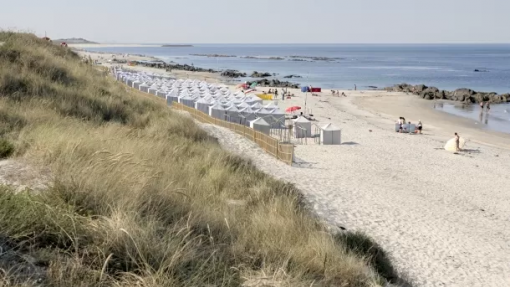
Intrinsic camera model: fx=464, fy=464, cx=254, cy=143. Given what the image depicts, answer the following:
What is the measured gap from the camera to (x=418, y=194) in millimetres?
11734

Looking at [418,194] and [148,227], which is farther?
[418,194]

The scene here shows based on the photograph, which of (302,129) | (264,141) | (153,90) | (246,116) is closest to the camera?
(264,141)

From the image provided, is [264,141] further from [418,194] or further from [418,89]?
[418,89]

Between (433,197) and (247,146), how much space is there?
5.97 meters

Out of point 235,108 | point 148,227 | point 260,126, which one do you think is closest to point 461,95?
point 235,108

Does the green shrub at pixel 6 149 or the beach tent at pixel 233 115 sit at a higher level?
the green shrub at pixel 6 149

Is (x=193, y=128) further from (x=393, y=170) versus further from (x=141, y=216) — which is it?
(x=141, y=216)

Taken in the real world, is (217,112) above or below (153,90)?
below

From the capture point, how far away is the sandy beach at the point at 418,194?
24.5ft

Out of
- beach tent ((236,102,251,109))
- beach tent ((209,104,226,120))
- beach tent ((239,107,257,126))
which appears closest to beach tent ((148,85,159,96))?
beach tent ((236,102,251,109))

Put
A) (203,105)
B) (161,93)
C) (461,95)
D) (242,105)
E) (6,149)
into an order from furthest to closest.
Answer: (461,95)
(161,93)
(203,105)
(242,105)
(6,149)

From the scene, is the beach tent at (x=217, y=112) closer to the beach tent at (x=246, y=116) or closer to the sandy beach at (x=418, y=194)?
the beach tent at (x=246, y=116)

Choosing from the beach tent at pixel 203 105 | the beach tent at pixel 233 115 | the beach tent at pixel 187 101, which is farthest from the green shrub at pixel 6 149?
the beach tent at pixel 187 101

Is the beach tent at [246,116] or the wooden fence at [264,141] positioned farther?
the beach tent at [246,116]
